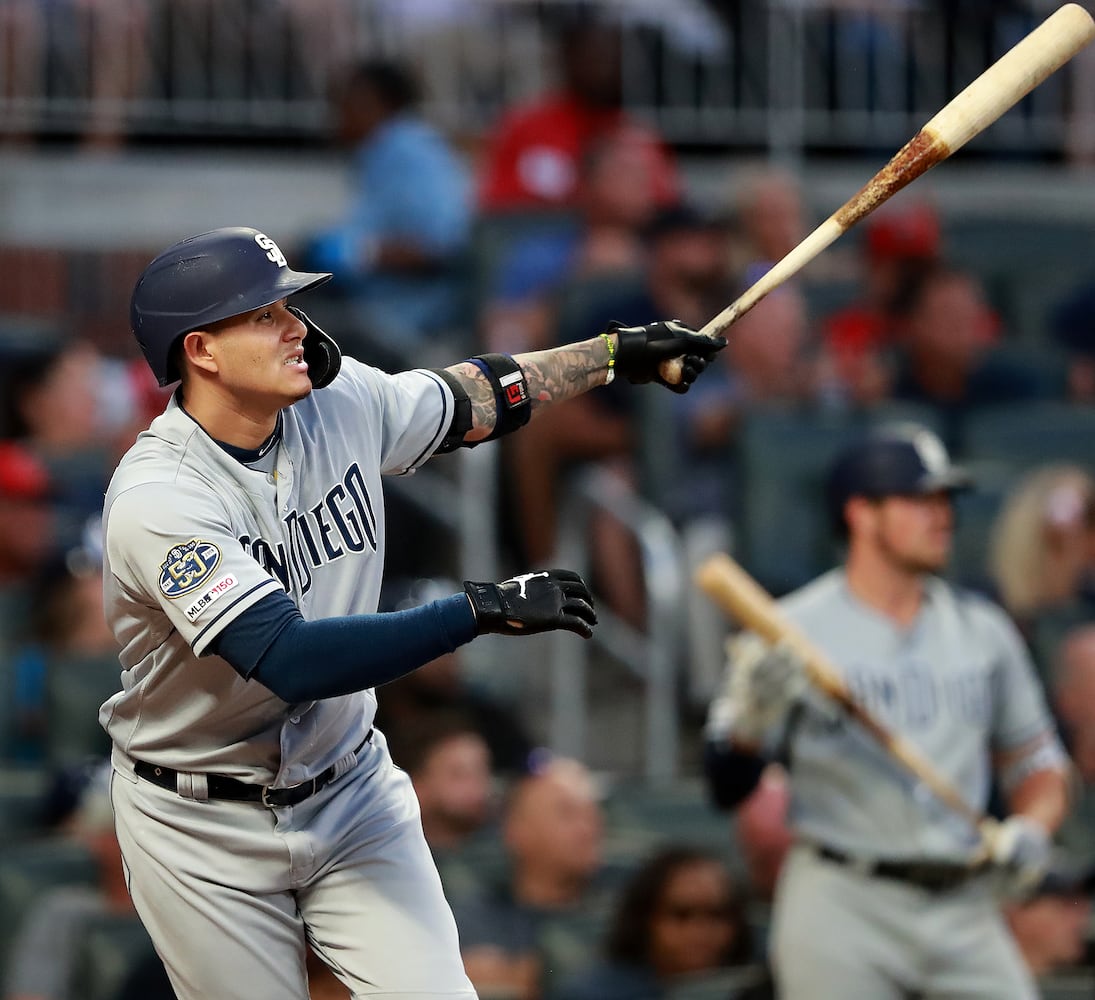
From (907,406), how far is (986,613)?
2180 millimetres

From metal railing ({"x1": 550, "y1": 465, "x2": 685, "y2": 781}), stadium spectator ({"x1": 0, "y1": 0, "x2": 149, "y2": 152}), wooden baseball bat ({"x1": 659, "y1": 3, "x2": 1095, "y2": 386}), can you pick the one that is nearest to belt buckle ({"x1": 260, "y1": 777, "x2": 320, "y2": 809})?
wooden baseball bat ({"x1": 659, "y1": 3, "x2": 1095, "y2": 386})

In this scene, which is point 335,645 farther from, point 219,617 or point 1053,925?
point 1053,925

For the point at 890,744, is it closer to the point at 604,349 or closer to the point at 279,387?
the point at 604,349

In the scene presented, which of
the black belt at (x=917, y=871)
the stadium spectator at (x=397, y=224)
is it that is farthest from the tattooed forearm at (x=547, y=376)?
the stadium spectator at (x=397, y=224)

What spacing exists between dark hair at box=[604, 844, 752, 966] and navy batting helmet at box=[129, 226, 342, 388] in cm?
275

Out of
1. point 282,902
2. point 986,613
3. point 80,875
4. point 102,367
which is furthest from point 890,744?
point 102,367

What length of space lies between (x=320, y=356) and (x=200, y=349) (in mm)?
209

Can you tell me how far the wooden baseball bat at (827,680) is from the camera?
15.0 feet

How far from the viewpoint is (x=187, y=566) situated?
283 cm

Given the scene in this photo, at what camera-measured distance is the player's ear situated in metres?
3.02

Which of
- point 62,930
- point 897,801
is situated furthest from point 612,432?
point 62,930

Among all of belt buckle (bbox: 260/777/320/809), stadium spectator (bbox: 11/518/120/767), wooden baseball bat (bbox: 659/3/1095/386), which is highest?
wooden baseball bat (bbox: 659/3/1095/386)

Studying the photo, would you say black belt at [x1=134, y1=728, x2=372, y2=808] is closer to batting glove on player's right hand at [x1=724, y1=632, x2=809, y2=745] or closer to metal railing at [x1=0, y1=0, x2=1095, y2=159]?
batting glove on player's right hand at [x1=724, y1=632, x2=809, y2=745]

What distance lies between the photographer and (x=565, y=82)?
25.8ft
